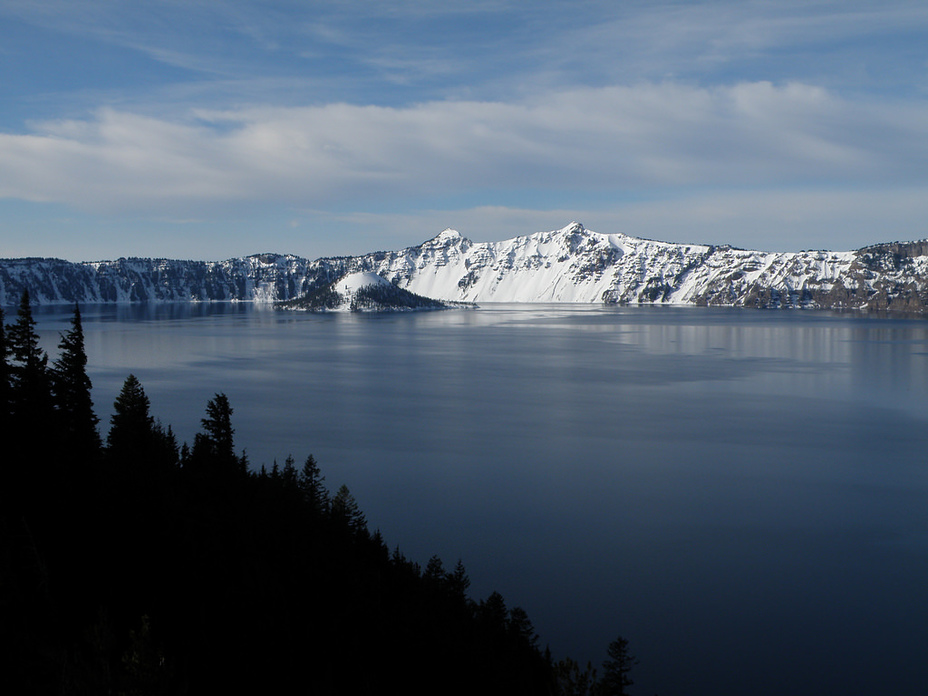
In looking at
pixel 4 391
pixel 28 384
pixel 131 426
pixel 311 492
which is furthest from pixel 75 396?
pixel 311 492

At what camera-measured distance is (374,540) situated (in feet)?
95.0

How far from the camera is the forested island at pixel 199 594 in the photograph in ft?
54.3

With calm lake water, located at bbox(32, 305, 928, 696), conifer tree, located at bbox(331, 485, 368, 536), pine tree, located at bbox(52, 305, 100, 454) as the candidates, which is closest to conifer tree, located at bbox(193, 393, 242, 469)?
pine tree, located at bbox(52, 305, 100, 454)

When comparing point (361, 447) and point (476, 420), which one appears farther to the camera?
point (476, 420)

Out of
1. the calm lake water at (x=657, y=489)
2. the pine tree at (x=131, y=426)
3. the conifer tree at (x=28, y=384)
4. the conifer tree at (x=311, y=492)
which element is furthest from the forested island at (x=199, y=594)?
the calm lake water at (x=657, y=489)

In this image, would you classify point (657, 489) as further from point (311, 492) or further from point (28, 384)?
point (28, 384)

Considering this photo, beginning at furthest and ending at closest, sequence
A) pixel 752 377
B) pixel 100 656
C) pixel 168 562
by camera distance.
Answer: pixel 752 377, pixel 168 562, pixel 100 656

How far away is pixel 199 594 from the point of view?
845 inches

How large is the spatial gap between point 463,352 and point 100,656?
336 ft

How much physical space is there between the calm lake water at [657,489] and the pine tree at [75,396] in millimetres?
13509

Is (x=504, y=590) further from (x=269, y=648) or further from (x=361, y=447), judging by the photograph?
(x=361, y=447)

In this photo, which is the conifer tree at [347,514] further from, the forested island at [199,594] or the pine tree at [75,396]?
the pine tree at [75,396]

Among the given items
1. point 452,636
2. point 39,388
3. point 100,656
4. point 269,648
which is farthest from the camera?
point 39,388

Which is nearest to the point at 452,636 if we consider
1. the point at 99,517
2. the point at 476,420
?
the point at 99,517
